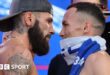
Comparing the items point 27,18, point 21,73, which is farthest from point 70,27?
point 21,73

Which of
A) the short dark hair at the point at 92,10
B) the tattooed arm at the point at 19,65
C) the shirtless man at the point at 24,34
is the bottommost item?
the tattooed arm at the point at 19,65

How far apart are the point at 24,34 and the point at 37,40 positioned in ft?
0.36

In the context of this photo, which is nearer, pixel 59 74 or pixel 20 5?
pixel 20 5

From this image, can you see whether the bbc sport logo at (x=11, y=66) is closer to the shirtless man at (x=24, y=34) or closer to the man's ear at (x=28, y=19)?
the shirtless man at (x=24, y=34)

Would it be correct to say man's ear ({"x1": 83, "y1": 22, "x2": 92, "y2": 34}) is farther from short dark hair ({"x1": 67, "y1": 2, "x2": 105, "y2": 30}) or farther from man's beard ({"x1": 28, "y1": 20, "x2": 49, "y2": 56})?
man's beard ({"x1": 28, "y1": 20, "x2": 49, "y2": 56})

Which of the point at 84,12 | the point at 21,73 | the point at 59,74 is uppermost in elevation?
the point at 84,12

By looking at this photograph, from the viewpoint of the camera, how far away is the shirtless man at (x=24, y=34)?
155cm

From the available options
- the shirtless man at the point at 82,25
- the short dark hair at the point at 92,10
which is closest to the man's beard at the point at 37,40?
the shirtless man at the point at 82,25

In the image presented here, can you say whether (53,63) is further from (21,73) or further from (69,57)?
(21,73)

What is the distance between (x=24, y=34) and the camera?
1698 mm

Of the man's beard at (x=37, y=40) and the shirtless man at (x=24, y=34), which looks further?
the man's beard at (x=37, y=40)

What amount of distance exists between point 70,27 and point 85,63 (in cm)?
33

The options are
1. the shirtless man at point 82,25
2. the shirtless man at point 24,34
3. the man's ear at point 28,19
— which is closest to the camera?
the shirtless man at point 82,25

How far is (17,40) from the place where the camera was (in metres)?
1.63
